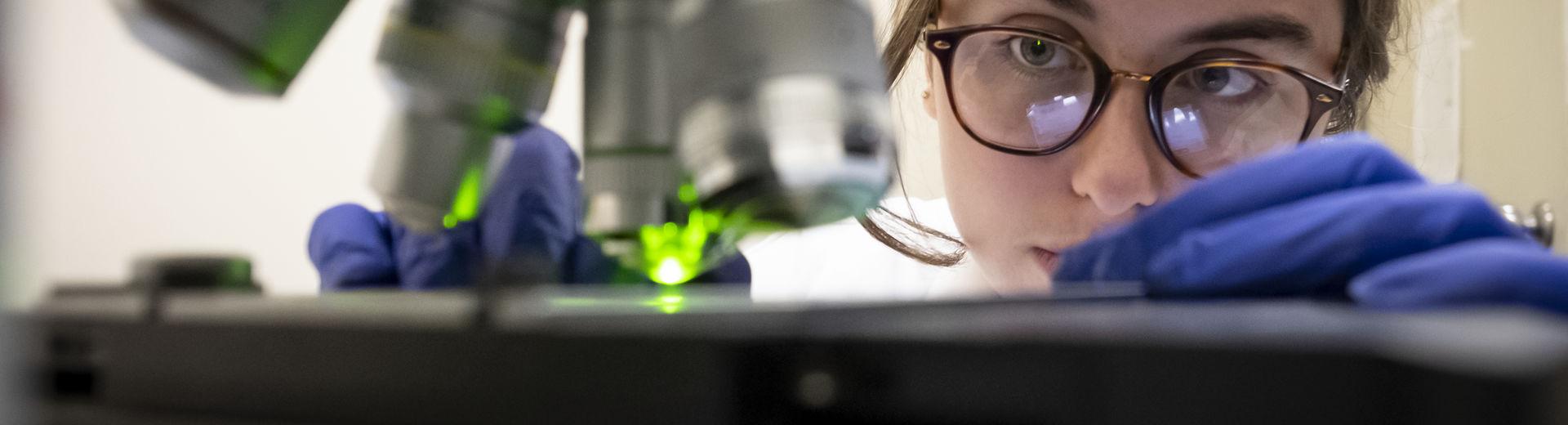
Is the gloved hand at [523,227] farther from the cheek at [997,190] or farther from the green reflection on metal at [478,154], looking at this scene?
the cheek at [997,190]

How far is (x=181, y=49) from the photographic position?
0.70 ft

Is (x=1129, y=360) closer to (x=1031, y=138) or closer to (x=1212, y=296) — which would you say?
(x=1212, y=296)

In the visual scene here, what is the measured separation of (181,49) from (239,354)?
0.26ft

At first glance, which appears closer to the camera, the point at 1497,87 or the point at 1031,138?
the point at 1031,138

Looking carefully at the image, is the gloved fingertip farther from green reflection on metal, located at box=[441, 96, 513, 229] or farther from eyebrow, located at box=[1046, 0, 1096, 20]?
eyebrow, located at box=[1046, 0, 1096, 20]

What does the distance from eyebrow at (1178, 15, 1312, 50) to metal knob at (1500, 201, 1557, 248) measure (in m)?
0.78

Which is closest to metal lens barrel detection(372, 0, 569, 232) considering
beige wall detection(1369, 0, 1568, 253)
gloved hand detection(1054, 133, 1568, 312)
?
gloved hand detection(1054, 133, 1568, 312)

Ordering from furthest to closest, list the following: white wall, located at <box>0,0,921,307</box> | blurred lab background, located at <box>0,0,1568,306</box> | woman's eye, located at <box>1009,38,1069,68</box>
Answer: woman's eye, located at <box>1009,38,1069,68</box> < white wall, located at <box>0,0,921,307</box> < blurred lab background, located at <box>0,0,1568,306</box>

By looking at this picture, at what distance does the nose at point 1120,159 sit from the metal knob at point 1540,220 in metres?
0.89

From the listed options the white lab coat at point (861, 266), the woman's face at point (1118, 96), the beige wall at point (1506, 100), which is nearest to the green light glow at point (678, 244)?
the woman's face at point (1118, 96)

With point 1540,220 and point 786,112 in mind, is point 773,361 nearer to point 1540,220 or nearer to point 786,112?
point 786,112

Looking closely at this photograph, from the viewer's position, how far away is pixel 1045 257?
0.73m

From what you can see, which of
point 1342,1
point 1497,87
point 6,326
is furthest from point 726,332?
point 1497,87

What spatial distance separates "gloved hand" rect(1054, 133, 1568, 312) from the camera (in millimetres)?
252
